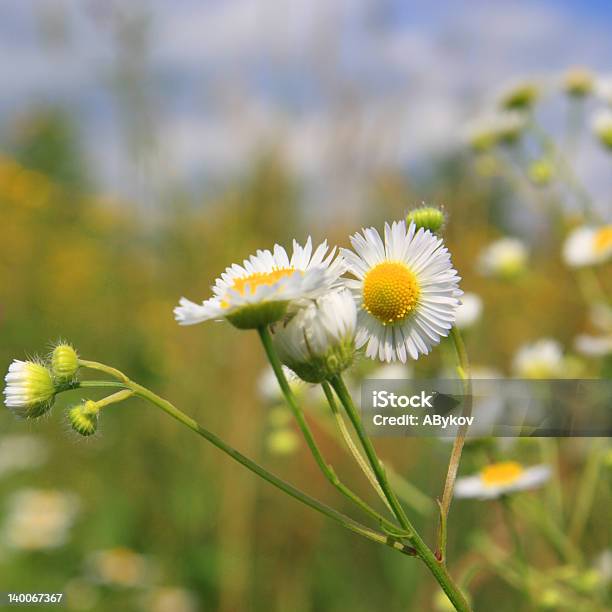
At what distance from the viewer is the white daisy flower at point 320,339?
53cm

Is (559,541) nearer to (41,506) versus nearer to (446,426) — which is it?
(446,426)

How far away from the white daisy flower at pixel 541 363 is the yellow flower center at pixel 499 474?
0.75 feet

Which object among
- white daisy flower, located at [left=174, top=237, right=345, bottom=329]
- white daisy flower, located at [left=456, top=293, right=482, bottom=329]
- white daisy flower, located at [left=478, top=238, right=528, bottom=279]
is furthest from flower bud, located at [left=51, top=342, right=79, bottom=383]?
white daisy flower, located at [left=478, top=238, right=528, bottom=279]

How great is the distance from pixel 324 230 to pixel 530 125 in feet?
3.23

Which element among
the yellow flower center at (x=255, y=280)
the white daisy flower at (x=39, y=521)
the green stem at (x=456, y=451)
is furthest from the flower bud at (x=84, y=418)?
the white daisy flower at (x=39, y=521)

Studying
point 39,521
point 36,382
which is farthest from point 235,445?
point 36,382

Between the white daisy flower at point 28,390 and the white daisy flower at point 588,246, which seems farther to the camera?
the white daisy flower at point 588,246

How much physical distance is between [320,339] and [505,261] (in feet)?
3.69

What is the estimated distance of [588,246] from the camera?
143 centimetres

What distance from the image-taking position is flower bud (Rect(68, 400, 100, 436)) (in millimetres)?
578

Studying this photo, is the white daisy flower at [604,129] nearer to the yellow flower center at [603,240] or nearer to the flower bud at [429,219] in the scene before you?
the yellow flower center at [603,240]

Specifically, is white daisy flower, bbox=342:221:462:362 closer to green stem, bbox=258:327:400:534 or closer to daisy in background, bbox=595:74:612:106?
green stem, bbox=258:327:400:534

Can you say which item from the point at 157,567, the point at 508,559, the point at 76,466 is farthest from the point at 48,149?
the point at 508,559

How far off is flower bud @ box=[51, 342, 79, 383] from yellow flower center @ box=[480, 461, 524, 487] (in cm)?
58
